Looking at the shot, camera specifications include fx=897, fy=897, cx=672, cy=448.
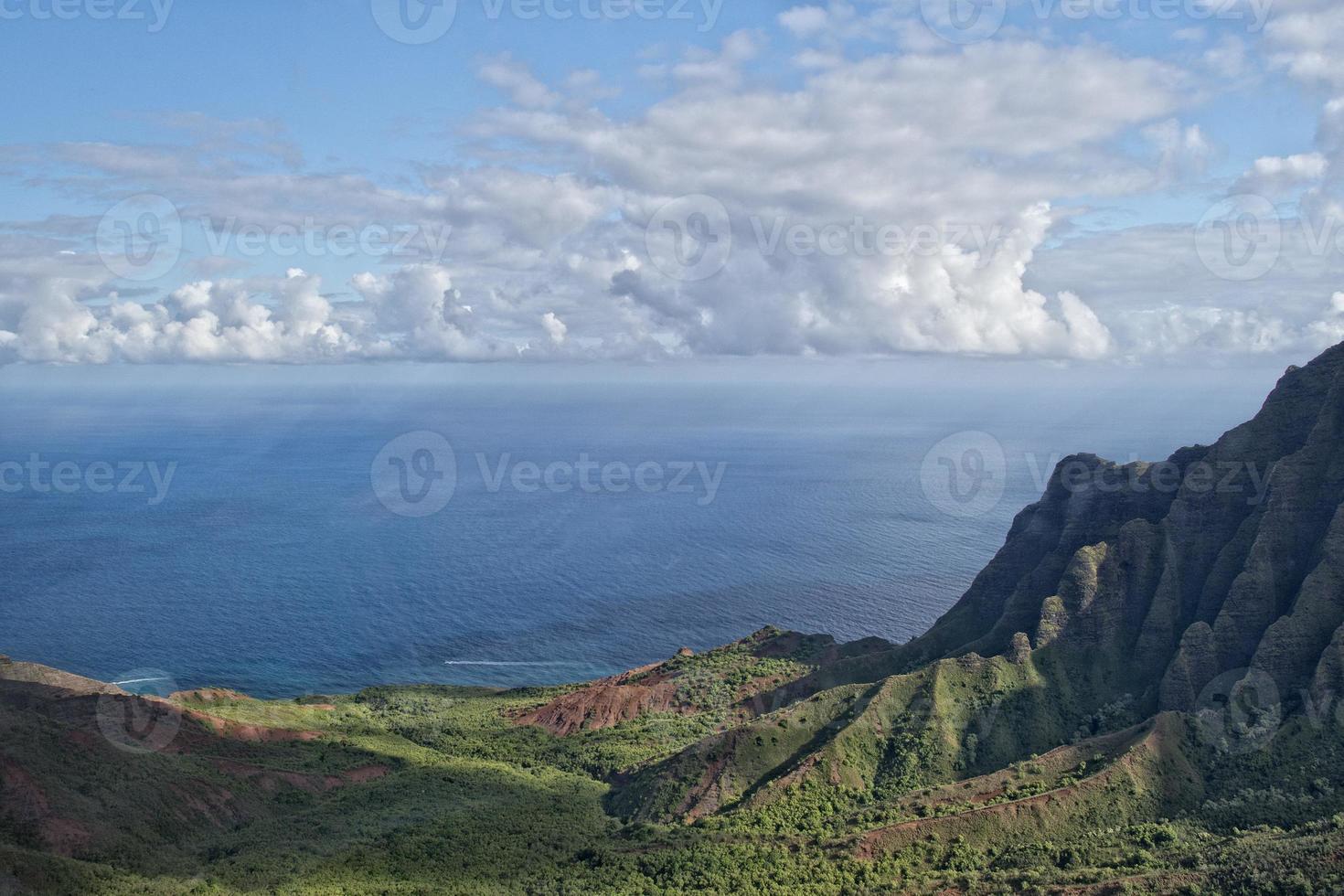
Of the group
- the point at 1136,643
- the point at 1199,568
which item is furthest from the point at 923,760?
the point at 1199,568

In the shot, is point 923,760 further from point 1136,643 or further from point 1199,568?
point 1199,568

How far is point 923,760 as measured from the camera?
72375 mm

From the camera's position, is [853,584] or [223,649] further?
[853,584]

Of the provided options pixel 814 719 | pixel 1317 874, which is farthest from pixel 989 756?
pixel 1317 874

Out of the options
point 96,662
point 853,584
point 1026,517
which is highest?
point 1026,517

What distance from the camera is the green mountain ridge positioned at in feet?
189

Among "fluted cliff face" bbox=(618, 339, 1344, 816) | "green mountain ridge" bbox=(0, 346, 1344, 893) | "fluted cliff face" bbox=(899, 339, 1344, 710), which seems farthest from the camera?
"fluted cliff face" bbox=(618, 339, 1344, 816)

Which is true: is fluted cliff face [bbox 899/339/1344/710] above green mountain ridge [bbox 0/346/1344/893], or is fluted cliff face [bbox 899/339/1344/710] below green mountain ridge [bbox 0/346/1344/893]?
above

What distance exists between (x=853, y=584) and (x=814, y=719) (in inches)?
3617

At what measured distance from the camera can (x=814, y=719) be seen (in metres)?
77.9

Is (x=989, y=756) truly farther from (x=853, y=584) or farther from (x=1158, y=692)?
(x=853, y=584)

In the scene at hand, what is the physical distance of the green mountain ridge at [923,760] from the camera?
57.7 meters

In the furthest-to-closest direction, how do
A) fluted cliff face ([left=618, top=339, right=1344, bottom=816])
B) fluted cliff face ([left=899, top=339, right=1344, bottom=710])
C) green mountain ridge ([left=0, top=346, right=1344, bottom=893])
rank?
1. fluted cliff face ([left=618, top=339, right=1344, bottom=816])
2. fluted cliff face ([left=899, top=339, right=1344, bottom=710])
3. green mountain ridge ([left=0, top=346, right=1344, bottom=893])

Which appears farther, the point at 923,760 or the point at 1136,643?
the point at 1136,643
